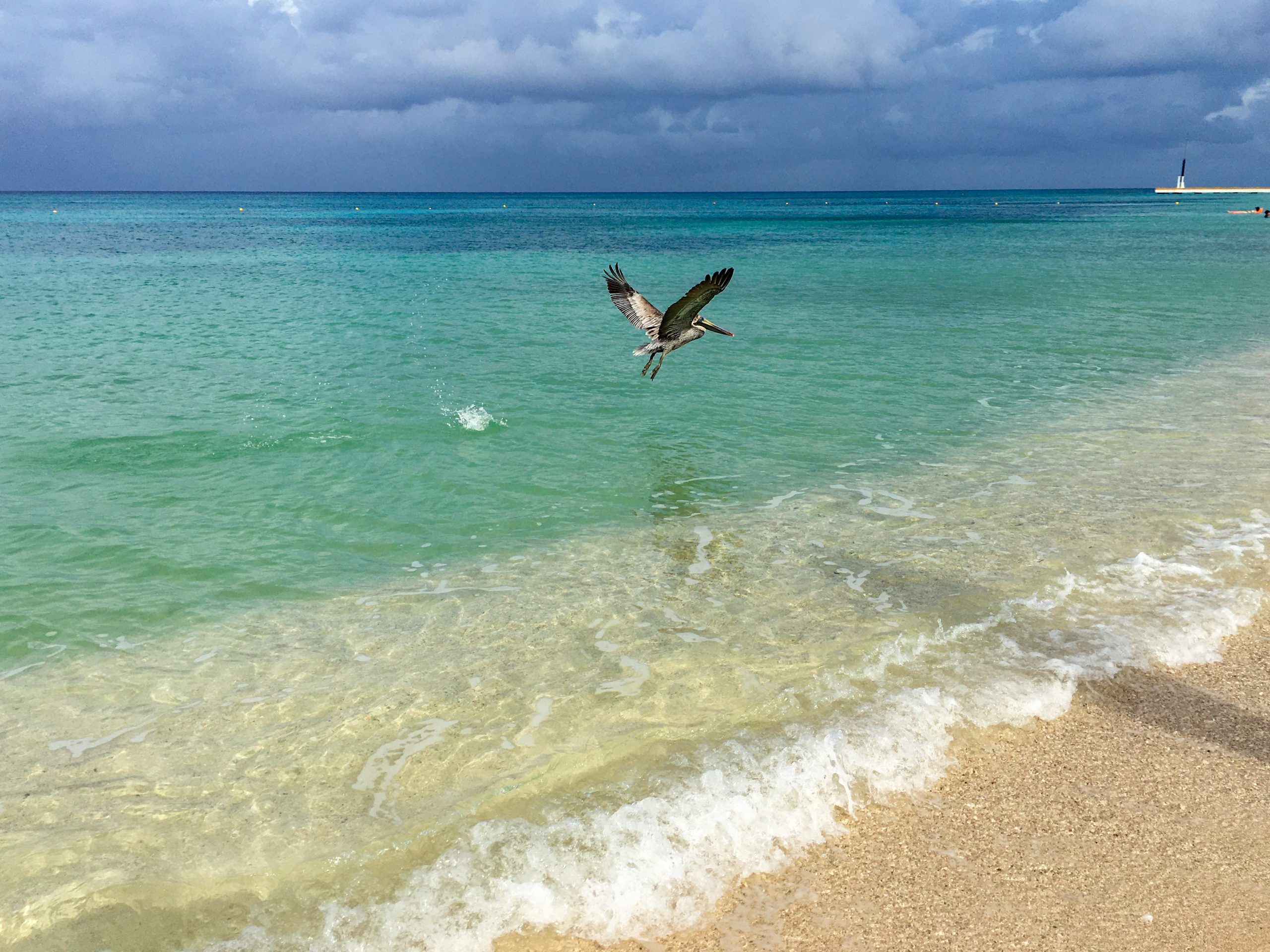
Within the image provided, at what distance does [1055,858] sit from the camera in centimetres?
476

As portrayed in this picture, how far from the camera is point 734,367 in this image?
19.2m

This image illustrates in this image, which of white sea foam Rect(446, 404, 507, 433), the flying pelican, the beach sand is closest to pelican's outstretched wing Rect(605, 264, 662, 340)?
the flying pelican

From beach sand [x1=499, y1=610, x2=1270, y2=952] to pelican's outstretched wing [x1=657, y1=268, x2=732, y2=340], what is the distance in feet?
17.6

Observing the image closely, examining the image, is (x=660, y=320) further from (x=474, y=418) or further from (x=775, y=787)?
(x=775, y=787)

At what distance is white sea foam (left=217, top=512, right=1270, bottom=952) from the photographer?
4.46 m

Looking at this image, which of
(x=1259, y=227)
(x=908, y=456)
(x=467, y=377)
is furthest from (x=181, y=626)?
(x=1259, y=227)

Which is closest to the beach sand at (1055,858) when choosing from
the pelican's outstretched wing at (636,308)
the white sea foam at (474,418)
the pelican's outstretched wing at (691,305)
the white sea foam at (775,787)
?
the white sea foam at (775,787)

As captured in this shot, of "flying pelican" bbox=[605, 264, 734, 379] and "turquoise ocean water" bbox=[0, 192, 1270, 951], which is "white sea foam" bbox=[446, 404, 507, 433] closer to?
"turquoise ocean water" bbox=[0, 192, 1270, 951]

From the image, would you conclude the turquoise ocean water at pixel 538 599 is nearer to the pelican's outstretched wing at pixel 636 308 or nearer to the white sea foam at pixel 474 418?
the white sea foam at pixel 474 418

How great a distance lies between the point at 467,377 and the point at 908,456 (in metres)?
9.26

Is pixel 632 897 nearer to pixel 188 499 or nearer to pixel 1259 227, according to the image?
pixel 188 499

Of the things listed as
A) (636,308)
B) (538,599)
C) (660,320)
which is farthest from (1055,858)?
(636,308)

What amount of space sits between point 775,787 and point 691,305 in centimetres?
697

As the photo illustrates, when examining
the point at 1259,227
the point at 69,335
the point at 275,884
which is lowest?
the point at 275,884
